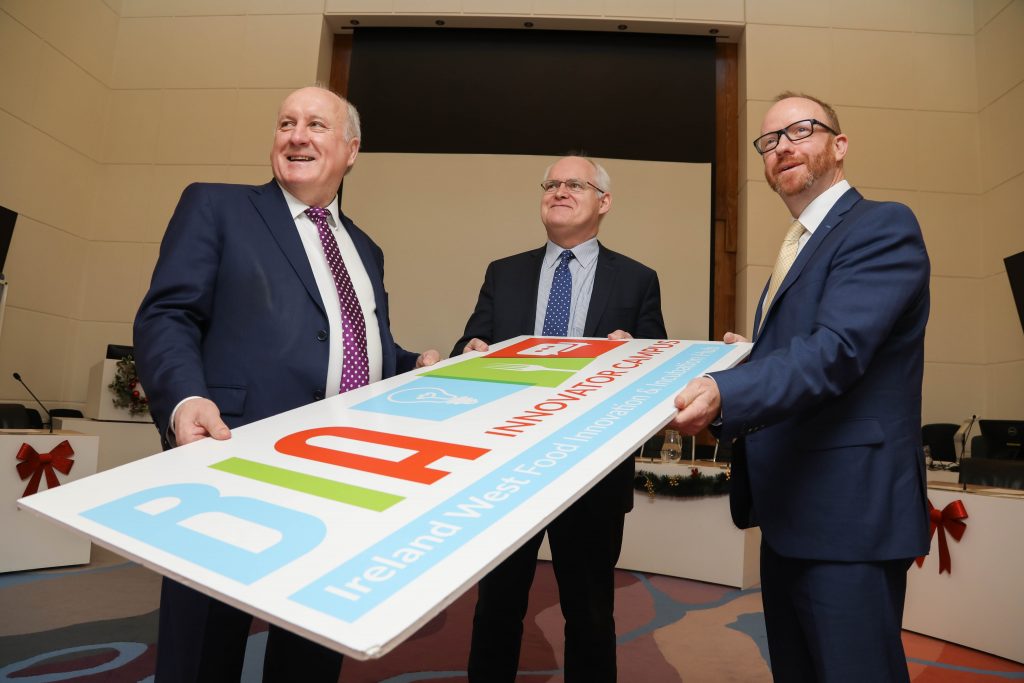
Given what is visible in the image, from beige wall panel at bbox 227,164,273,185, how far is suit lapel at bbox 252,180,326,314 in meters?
4.39

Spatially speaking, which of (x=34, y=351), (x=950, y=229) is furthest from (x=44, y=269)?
(x=950, y=229)

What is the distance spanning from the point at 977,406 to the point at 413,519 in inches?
215

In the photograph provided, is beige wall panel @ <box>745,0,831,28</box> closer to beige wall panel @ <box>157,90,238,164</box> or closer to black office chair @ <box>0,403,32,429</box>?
beige wall panel @ <box>157,90,238,164</box>

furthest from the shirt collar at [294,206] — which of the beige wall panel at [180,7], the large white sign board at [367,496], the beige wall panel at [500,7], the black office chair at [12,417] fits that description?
the beige wall panel at [180,7]

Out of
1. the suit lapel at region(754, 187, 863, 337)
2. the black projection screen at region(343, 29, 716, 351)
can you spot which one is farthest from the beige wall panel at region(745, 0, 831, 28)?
the suit lapel at region(754, 187, 863, 337)

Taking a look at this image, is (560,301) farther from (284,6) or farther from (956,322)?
(284,6)

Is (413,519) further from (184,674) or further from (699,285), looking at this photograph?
(699,285)

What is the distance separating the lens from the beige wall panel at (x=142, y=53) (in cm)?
576

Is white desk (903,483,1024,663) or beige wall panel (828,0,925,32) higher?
beige wall panel (828,0,925,32)

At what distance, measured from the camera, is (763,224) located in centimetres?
511

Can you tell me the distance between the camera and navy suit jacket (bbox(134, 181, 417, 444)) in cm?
127

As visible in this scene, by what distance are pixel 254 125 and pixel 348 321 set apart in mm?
4813

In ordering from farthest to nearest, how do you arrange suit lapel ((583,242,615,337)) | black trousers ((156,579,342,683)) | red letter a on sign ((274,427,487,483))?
suit lapel ((583,242,615,337)), black trousers ((156,579,342,683)), red letter a on sign ((274,427,487,483))

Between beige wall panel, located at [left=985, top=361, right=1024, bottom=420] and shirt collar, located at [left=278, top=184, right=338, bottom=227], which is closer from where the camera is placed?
shirt collar, located at [left=278, top=184, right=338, bottom=227]
